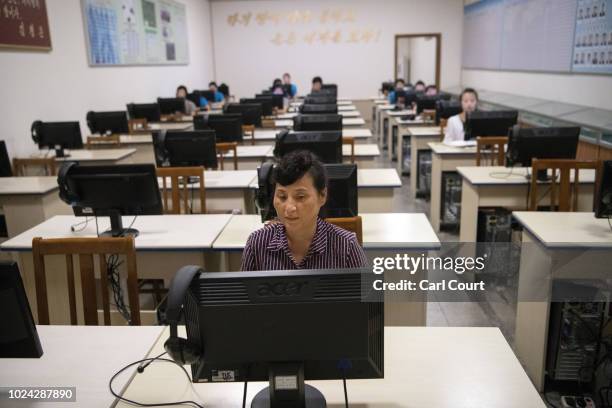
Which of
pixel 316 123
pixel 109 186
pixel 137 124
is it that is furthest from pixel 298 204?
pixel 137 124

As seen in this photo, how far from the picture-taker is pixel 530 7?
8.51 metres

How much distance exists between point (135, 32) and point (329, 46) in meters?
6.83

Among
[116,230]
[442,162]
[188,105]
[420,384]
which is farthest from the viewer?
[188,105]

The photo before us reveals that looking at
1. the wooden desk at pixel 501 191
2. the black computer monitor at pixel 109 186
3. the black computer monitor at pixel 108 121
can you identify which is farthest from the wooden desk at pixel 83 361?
the black computer monitor at pixel 108 121

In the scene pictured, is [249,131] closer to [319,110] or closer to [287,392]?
[319,110]

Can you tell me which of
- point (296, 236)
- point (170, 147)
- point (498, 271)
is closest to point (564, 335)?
point (498, 271)

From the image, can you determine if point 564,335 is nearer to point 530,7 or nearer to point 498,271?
point 498,271

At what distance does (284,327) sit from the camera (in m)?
1.14

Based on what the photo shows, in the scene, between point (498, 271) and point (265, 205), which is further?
point (498, 271)

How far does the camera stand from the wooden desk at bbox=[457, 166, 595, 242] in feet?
12.3

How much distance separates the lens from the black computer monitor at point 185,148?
3816mm

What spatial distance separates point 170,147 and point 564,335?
9.20 feet

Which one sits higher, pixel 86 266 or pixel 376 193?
pixel 86 266

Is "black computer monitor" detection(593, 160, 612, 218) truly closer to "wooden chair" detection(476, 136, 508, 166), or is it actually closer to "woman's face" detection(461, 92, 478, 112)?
"wooden chair" detection(476, 136, 508, 166)
